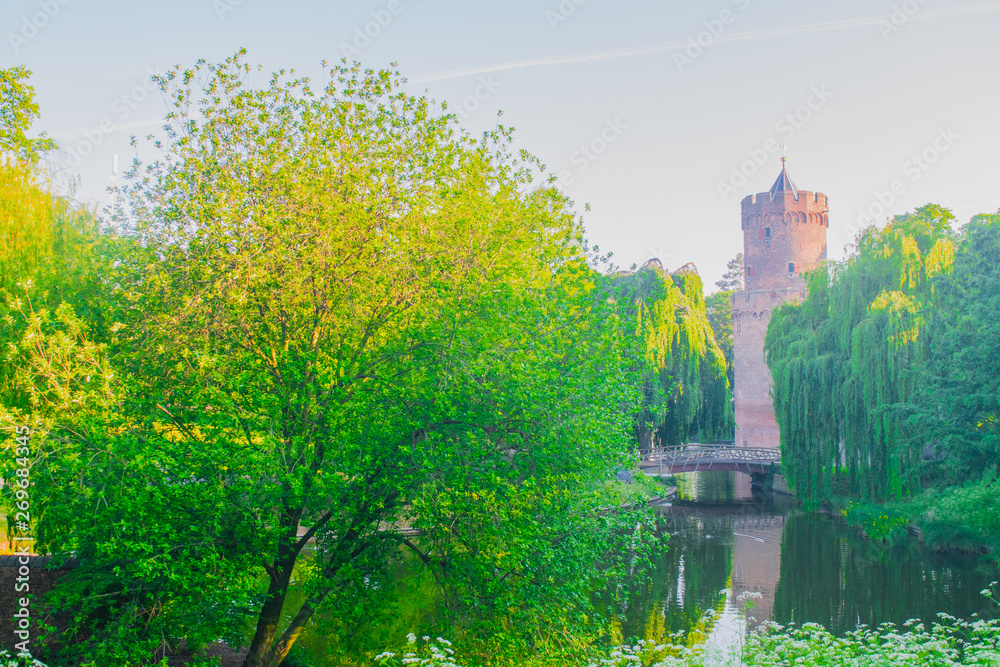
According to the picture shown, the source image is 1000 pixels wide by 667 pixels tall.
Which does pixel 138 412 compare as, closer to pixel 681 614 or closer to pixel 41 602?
pixel 41 602

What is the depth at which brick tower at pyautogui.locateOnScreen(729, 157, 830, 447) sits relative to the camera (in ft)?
125

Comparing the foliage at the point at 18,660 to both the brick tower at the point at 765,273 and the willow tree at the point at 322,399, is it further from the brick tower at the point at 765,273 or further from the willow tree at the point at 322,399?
the brick tower at the point at 765,273

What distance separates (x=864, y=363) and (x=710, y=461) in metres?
9.01

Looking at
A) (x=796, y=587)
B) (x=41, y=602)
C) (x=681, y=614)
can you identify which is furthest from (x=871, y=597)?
(x=41, y=602)

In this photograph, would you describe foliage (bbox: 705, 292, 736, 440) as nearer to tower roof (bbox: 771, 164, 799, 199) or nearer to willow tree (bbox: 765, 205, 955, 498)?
tower roof (bbox: 771, 164, 799, 199)

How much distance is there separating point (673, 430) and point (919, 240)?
10273 millimetres

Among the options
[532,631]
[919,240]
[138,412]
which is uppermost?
[919,240]

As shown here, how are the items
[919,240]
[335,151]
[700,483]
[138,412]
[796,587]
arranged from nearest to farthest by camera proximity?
[138,412] → [335,151] → [796,587] → [919,240] → [700,483]

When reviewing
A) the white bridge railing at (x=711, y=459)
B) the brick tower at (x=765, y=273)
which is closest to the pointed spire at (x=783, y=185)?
the brick tower at (x=765, y=273)

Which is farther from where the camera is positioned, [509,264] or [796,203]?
[796,203]

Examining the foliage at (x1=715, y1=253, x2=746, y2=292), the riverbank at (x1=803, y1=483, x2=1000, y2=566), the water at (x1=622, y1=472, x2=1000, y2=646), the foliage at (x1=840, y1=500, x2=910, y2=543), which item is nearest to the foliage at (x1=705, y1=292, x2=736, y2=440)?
the foliage at (x1=715, y1=253, x2=746, y2=292)

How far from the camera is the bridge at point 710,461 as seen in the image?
27219mm

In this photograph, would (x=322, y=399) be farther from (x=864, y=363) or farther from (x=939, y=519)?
(x=864, y=363)

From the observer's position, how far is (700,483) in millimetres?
33969
